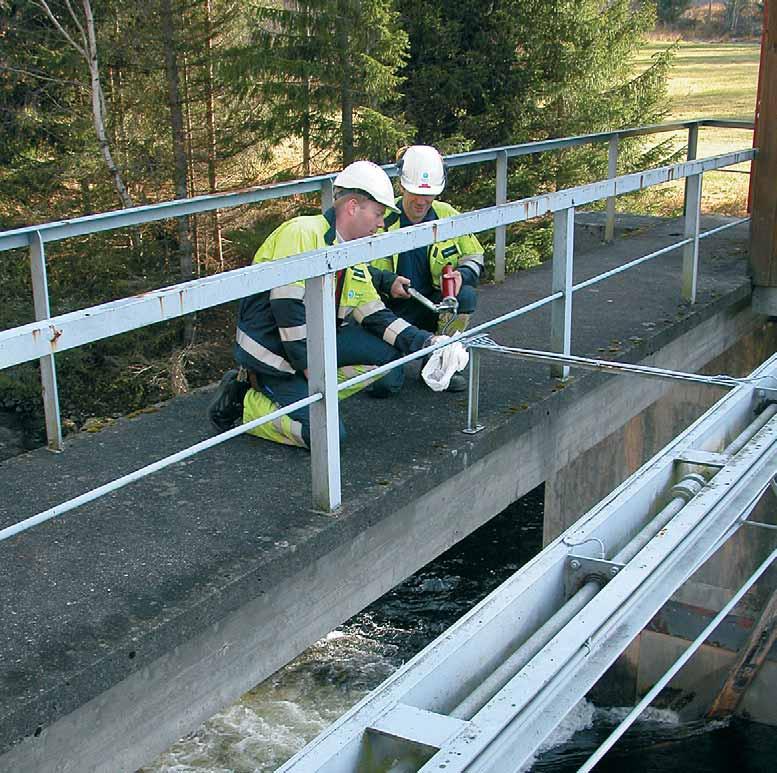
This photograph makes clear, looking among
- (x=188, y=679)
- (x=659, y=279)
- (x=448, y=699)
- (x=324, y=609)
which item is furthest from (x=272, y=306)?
(x=659, y=279)

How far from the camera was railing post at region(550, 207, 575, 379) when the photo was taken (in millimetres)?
5562

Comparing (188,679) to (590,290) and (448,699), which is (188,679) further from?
(590,290)

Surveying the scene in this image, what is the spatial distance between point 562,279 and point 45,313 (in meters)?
2.51

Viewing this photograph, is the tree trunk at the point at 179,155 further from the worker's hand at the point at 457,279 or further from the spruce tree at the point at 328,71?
the worker's hand at the point at 457,279

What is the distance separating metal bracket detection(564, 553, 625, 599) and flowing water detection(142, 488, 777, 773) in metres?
5.34

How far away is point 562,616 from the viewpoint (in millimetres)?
2520

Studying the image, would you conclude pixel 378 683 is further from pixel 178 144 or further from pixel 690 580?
pixel 178 144

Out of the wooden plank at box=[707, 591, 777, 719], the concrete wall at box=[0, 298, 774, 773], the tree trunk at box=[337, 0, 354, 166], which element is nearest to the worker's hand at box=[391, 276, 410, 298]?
the concrete wall at box=[0, 298, 774, 773]

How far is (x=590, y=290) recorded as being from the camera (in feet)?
27.2

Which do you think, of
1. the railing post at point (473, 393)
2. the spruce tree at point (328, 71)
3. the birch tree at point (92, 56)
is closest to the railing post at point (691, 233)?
the railing post at point (473, 393)

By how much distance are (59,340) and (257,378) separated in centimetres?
205

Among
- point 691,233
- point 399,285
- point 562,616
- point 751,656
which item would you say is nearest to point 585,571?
point 562,616

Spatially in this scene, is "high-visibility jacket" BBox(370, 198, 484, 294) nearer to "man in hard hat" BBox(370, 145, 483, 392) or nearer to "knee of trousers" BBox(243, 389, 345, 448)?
"man in hard hat" BBox(370, 145, 483, 392)

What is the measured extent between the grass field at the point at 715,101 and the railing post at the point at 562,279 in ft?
61.4
